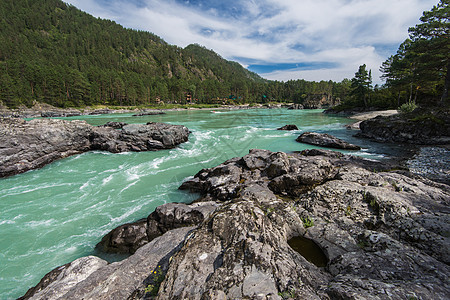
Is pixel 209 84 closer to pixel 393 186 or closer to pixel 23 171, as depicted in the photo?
pixel 23 171

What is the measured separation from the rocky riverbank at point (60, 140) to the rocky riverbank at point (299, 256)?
16.9 m

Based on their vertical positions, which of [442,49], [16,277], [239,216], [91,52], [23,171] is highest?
[91,52]

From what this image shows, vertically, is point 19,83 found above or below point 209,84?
below

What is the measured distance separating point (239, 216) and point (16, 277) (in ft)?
30.2

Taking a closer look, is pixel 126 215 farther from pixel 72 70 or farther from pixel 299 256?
pixel 72 70

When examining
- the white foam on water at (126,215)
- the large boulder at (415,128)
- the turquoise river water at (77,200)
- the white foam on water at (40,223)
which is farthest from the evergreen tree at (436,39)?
the white foam on water at (40,223)

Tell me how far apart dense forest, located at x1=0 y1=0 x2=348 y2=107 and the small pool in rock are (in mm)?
96793

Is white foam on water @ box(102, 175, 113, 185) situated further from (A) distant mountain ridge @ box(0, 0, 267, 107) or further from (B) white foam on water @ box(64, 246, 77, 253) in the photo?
(A) distant mountain ridge @ box(0, 0, 267, 107)

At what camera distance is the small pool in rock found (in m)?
4.22

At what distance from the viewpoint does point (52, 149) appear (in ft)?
61.4

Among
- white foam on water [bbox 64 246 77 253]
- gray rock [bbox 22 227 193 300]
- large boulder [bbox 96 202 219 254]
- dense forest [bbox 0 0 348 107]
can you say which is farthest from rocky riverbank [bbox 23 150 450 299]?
dense forest [bbox 0 0 348 107]

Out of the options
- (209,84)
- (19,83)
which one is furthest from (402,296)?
(209,84)

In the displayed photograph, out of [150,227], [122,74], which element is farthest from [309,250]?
[122,74]

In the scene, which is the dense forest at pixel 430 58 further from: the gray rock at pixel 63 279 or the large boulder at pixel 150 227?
the gray rock at pixel 63 279
